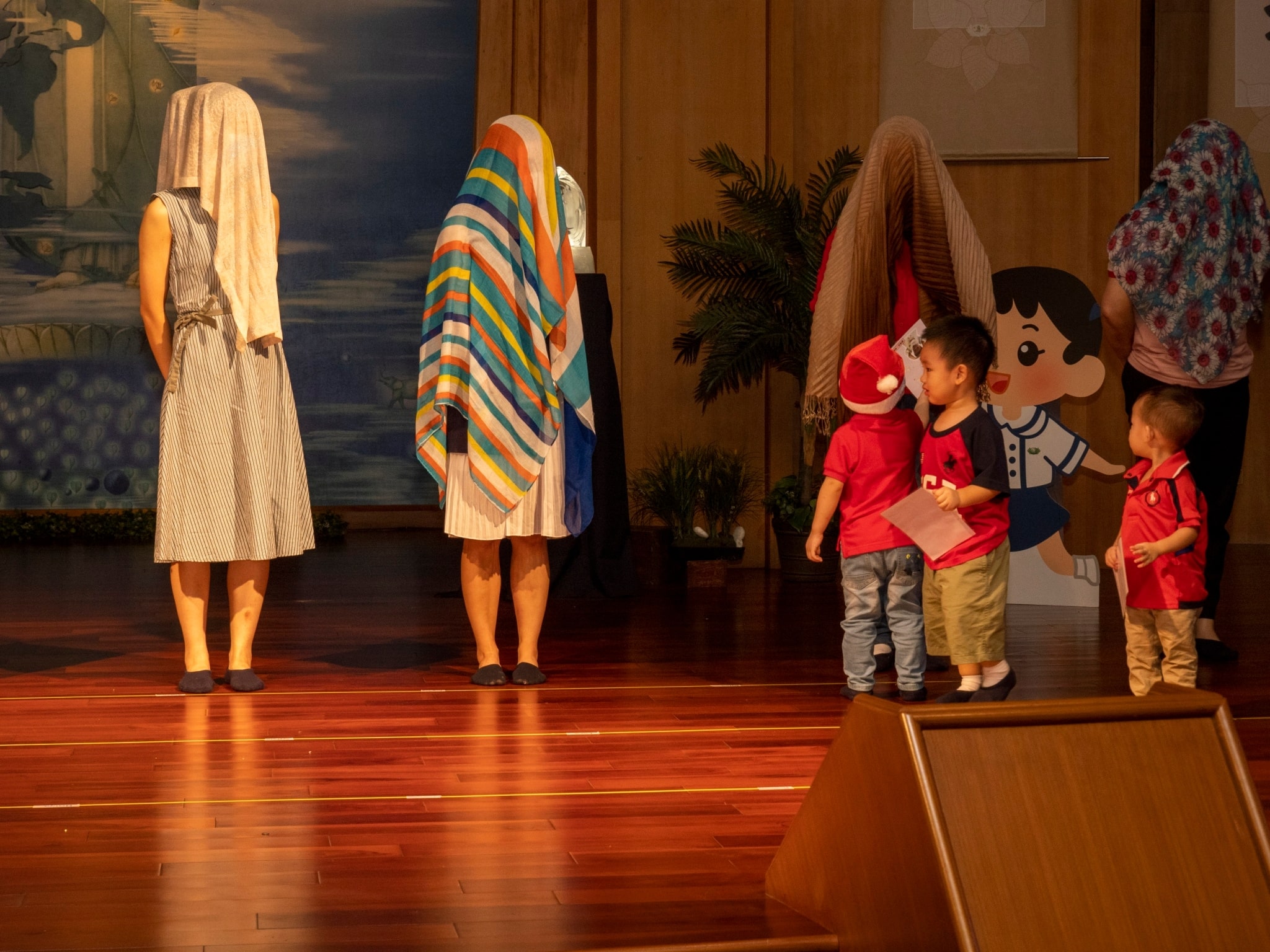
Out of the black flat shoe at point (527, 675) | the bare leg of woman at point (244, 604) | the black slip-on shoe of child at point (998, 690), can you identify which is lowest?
the black flat shoe at point (527, 675)

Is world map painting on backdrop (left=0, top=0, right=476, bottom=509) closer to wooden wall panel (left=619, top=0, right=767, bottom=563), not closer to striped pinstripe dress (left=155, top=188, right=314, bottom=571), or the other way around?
wooden wall panel (left=619, top=0, right=767, bottom=563)

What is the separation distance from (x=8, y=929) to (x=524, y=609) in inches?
80.3

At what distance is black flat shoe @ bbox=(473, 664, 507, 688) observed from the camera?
3734 millimetres

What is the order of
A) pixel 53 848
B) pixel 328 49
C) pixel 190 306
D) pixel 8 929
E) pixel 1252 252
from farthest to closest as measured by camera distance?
pixel 328 49 → pixel 1252 252 → pixel 190 306 → pixel 53 848 → pixel 8 929

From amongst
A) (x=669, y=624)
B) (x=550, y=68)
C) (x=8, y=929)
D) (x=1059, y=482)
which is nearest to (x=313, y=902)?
(x=8, y=929)

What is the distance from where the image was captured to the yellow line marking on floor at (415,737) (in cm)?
303

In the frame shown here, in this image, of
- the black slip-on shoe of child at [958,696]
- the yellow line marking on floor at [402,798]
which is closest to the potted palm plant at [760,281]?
the black slip-on shoe of child at [958,696]

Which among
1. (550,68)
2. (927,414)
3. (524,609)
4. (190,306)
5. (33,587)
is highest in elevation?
(550,68)

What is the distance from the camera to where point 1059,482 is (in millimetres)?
5707

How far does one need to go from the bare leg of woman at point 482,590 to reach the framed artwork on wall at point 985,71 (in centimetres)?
449

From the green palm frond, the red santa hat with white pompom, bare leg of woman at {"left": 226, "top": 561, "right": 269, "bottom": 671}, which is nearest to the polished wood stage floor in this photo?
bare leg of woman at {"left": 226, "top": 561, "right": 269, "bottom": 671}

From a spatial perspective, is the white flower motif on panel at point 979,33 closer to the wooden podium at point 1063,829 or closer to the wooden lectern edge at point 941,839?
the wooden podium at point 1063,829

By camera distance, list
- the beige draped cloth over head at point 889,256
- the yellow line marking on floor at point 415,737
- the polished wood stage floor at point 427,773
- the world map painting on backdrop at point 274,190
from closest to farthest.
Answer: the polished wood stage floor at point 427,773
the yellow line marking on floor at point 415,737
the beige draped cloth over head at point 889,256
the world map painting on backdrop at point 274,190

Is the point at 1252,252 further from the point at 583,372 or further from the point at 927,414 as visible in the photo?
the point at 583,372
